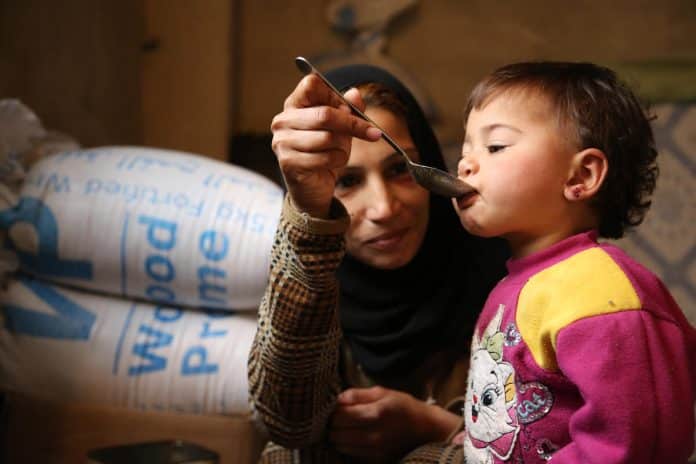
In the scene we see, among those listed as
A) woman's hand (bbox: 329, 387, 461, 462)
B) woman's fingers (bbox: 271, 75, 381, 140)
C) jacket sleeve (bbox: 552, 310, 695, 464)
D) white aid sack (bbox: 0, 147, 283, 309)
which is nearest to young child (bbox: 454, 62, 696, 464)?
jacket sleeve (bbox: 552, 310, 695, 464)

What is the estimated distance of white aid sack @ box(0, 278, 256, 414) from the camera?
44.4 inches

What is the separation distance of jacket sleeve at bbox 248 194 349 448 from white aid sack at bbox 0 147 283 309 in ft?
0.83

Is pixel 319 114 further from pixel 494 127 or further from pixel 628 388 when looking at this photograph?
pixel 628 388

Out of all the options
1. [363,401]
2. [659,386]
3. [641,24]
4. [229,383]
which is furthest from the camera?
[641,24]

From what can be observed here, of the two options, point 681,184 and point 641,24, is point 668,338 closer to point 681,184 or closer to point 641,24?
point 681,184

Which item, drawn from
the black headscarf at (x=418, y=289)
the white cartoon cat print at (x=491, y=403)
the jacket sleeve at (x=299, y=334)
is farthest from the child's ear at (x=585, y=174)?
the black headscarf at (x=418, y=289)

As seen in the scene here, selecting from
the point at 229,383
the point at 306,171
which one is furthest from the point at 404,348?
the point at 306,171

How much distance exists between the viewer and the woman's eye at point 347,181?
94cm

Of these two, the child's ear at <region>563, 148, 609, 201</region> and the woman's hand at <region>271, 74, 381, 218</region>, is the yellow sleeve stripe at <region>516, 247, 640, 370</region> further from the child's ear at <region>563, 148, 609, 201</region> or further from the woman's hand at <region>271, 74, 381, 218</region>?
the woman's hand at <region>271, 74, 381, 218</region>

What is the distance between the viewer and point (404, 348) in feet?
3.37

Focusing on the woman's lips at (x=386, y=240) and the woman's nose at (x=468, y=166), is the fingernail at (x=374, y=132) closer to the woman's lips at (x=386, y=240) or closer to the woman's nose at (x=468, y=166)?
the woman's nose at (x=468, y=166)

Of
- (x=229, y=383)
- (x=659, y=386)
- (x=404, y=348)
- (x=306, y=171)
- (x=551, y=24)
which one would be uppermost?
(x=551, y=24)

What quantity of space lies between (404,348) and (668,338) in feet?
1.63

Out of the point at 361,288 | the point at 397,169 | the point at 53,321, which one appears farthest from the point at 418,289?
the point at 53,321
